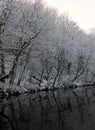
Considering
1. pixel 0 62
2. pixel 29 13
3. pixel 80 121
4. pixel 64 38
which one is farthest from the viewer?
pixel 64 38

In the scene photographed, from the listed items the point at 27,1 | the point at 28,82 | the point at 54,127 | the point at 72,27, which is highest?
the point at 72,27

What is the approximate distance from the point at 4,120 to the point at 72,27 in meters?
53.9

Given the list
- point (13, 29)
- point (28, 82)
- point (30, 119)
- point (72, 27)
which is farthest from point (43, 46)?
point (30, 119)

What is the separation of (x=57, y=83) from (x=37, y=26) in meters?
20.4

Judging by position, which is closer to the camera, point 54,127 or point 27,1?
point 54,127

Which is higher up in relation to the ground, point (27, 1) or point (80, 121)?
point (27, 1)

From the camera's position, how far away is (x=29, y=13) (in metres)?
36.3

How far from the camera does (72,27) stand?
6881cm

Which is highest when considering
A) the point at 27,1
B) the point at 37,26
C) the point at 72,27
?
the point at 72,27

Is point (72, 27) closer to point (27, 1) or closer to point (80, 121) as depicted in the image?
point (27, 1)

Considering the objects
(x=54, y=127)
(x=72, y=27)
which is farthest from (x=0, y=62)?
(x=72, y=27)

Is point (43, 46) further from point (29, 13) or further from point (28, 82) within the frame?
point (29, 13)

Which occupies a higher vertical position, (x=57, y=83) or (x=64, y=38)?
(x=64, y=38)

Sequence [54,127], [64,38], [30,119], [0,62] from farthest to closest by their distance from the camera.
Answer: [64,38], [0,62], [30,119], [54,127]
